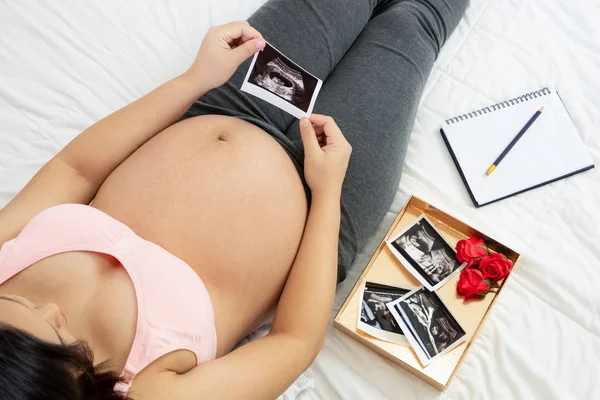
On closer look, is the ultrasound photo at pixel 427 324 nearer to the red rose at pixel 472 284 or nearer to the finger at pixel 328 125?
the red rose at pixel 472 284

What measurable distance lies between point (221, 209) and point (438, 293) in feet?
1.68

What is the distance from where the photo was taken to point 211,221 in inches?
36.4

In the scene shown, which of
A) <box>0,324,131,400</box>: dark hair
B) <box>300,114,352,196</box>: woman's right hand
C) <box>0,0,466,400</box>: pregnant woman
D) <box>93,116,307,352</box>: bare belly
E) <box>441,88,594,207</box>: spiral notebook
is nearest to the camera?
<box>0,324,131,400</box>: dark hair

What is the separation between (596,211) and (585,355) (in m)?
0.34

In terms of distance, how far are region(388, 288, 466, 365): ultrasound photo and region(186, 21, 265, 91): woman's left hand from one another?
1.94 ft

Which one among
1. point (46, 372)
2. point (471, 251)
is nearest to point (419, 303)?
point (471, 251)

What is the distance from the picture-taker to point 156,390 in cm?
74

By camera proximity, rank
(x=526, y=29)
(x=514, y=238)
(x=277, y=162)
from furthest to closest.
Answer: (x=526, y=29) → (x=514, y=238) → (x=277, y=162)

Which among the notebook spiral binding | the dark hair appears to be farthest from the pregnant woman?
the notebook spiral binding

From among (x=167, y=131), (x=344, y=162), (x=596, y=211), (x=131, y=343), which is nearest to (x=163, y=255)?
(x=131, y=343)

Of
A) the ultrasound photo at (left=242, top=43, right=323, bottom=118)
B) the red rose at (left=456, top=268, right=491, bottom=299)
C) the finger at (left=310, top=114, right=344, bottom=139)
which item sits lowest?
the red rose at (left=456, top=268, right=491, bottom=299)

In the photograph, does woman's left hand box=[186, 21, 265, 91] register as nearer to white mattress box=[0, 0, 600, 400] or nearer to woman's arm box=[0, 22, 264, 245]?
woman's arm box=[0, 22, 264, 245]

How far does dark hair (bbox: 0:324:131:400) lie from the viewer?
1.86ft

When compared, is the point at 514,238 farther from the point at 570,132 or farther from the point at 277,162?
the point at 277,162
